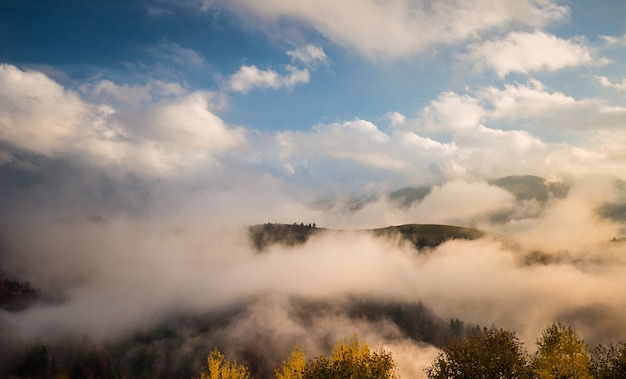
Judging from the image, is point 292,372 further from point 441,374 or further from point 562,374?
point 562,374

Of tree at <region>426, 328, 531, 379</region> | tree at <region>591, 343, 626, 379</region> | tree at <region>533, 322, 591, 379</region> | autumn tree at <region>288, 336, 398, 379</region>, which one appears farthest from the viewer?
autumn tree at <region>288, 336, 398, 379</region>

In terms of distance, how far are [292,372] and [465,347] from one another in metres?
36.8

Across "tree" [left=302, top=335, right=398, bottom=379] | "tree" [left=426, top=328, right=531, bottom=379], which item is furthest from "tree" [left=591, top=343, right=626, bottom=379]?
"tree" [left=302, top=335, right=398, bottom=379]

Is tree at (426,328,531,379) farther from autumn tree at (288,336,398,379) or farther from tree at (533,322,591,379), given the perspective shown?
autumn tree at (288,336,398,379)

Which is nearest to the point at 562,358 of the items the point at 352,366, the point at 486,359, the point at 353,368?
the point at 486,359

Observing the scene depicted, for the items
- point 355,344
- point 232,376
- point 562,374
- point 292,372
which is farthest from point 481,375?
point 232,376

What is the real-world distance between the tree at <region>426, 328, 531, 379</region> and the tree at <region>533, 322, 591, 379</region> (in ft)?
9.98

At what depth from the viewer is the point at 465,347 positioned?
6222cm

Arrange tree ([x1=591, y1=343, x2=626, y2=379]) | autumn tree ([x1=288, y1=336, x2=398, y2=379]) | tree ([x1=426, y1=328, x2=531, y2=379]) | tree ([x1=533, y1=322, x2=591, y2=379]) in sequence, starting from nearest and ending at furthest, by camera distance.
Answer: tree ([x1=533, y1=322, x2=591, y2=379]), tree ([x1=591, y1=343, x2=626, y2=379]), tree ([x1=426, y1=328, x2=531, y2=379]), autumn tree ([x1=288, y1=336, x2=398, y2=379])

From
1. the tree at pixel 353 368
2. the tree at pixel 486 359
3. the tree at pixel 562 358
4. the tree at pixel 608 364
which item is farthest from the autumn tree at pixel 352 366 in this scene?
the tree at pixel 608 364

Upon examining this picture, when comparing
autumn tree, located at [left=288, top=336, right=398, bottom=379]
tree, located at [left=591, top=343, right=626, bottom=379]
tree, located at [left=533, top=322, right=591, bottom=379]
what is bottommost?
autumn tree, located at [left=288, top=336, right=398, bottom=379]

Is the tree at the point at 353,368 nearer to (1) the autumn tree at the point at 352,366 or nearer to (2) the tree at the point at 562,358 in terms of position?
(1) the autumn tree at the point at 352,366

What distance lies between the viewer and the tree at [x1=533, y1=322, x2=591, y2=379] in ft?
175

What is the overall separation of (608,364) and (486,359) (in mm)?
23006
